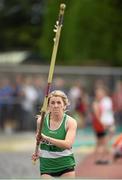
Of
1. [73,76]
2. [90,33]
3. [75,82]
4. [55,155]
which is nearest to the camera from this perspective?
[55,155]

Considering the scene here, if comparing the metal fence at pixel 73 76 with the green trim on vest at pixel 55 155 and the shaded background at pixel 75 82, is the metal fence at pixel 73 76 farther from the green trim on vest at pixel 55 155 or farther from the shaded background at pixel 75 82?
the green trim on vest at pixel 55 155

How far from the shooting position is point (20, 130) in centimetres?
2612

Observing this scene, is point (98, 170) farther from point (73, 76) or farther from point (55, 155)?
point (73, 76)

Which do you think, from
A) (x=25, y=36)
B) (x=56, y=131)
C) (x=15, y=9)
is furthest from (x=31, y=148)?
(x=15, y=9)

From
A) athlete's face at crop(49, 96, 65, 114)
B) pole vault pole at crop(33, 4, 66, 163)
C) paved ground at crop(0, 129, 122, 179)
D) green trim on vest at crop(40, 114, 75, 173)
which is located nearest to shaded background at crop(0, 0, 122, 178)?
paved ground at crop(0, 129, 122, 179)

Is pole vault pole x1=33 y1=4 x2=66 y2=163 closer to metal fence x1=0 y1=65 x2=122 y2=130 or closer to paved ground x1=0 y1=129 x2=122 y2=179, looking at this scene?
paved ground x1=0 y1=129 x2=122 y2=179

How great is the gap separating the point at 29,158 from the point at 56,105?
10535 mm

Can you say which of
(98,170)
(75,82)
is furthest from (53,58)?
(75,82)

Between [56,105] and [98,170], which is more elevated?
[56,105]

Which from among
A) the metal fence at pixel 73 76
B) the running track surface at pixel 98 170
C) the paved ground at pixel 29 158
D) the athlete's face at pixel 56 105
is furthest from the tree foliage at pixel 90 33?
the athlete's face at pixel 56 105

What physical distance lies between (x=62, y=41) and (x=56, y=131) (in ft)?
119

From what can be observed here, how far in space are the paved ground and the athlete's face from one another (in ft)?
12.1

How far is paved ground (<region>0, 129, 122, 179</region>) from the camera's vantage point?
15071 mm

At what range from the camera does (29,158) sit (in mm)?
19125
